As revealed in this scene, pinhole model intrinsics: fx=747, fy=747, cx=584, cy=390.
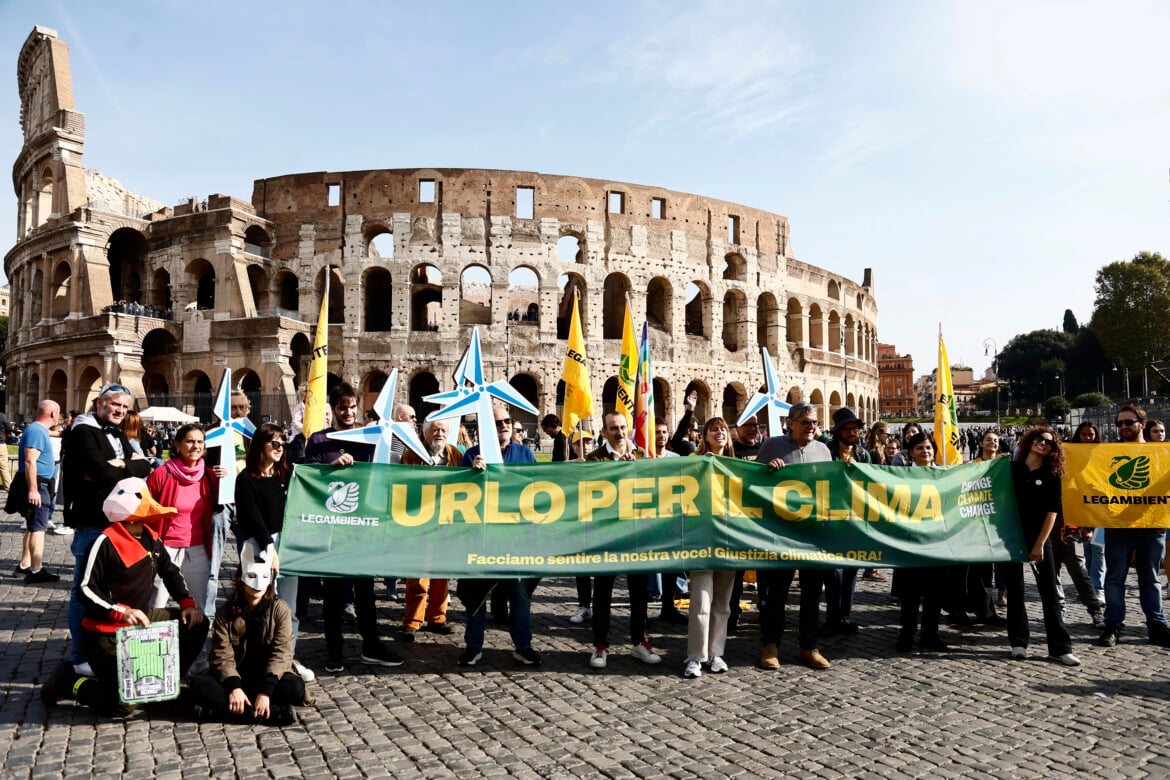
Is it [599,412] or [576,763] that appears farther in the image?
[599,412]

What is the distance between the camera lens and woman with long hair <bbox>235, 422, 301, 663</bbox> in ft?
16.1

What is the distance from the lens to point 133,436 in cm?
703

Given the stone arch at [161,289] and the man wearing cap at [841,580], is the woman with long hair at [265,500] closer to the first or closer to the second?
the man wearing cap at [841,580]

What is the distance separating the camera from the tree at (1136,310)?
50094 millimetres

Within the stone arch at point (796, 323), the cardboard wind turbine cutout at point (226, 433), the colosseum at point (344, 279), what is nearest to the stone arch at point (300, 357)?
the colosseum at point (344, 279)

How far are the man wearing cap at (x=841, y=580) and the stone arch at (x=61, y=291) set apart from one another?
3821 cm

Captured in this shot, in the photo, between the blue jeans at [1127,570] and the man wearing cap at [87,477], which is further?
the blue jeans at [1127,570]

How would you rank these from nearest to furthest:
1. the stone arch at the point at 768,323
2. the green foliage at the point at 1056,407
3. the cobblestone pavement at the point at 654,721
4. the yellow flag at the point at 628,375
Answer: the cobblestone pavement at the point at 654,721, the yellow flag at the point at 628,375, the stone arch at the point at 768,323, the green foliage at the point at 1056,407

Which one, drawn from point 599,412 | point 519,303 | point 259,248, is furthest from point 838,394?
point 259,248

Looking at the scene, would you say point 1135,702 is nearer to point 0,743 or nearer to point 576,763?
point 576,763

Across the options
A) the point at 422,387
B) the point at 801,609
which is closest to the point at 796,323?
the point at 422,387

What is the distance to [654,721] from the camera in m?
4.44

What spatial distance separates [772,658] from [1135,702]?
2.25 meters

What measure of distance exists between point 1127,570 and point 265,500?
6790 mm
